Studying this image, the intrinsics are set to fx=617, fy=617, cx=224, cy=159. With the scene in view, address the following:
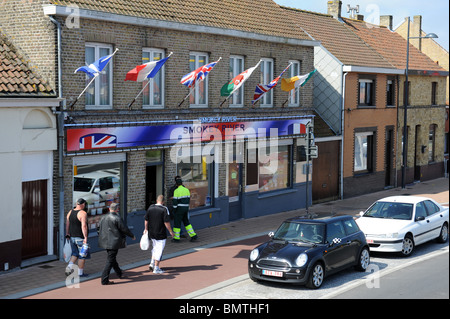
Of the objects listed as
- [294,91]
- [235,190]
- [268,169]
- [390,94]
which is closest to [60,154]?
[235,190]

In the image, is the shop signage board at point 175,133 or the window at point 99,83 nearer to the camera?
the shop signage board at point 175,133

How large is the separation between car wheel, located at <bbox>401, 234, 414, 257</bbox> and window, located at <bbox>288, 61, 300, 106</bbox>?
8.88m

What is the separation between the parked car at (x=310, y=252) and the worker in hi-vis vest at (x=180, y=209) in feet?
13.7

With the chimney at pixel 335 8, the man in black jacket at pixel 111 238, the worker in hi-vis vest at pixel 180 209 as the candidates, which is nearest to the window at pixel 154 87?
the worker in hi-vis vest at pixel 180 209

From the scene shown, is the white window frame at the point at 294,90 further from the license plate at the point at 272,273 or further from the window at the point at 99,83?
the license plate at the point at 272,273

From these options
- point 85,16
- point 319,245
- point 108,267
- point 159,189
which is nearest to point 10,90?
point 85,16

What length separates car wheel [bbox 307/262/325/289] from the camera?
12875 mm

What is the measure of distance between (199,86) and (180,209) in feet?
14.3

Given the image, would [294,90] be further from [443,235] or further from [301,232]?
[301,232]

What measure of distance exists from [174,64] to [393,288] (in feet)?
31.4

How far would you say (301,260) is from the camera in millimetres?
12875

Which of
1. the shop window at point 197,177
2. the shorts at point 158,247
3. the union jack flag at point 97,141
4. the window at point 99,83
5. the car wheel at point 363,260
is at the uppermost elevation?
the window at point 99,83

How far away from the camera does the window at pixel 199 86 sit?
19656mm

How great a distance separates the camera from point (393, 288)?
501 inches
